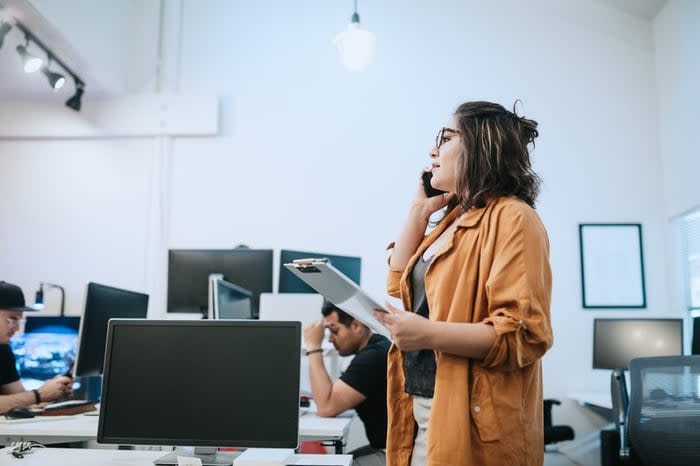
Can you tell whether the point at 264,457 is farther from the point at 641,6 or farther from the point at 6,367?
the point at 641,6

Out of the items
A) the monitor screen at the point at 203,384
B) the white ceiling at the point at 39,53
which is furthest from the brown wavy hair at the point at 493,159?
the white ceiling at the point at 39,53

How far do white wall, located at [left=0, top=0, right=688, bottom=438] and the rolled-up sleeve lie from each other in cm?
311

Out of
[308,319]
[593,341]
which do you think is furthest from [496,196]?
[593,341]

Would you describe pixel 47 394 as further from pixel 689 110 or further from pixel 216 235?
pixel 689 110

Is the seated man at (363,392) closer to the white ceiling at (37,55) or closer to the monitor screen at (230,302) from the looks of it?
the monitor screen at (230,302)

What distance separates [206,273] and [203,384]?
5.12ft

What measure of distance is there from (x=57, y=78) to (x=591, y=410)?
13.6ft

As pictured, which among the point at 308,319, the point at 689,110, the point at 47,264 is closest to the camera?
the point at 308,319

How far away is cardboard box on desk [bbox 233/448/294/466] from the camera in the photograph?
4.42ft

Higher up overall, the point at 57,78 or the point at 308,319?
the point at 57,78

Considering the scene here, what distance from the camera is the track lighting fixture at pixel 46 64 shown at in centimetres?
355

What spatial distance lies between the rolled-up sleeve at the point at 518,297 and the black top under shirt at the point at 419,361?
17cm

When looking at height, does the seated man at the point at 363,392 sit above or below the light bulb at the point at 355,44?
below

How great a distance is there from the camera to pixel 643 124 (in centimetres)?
440
